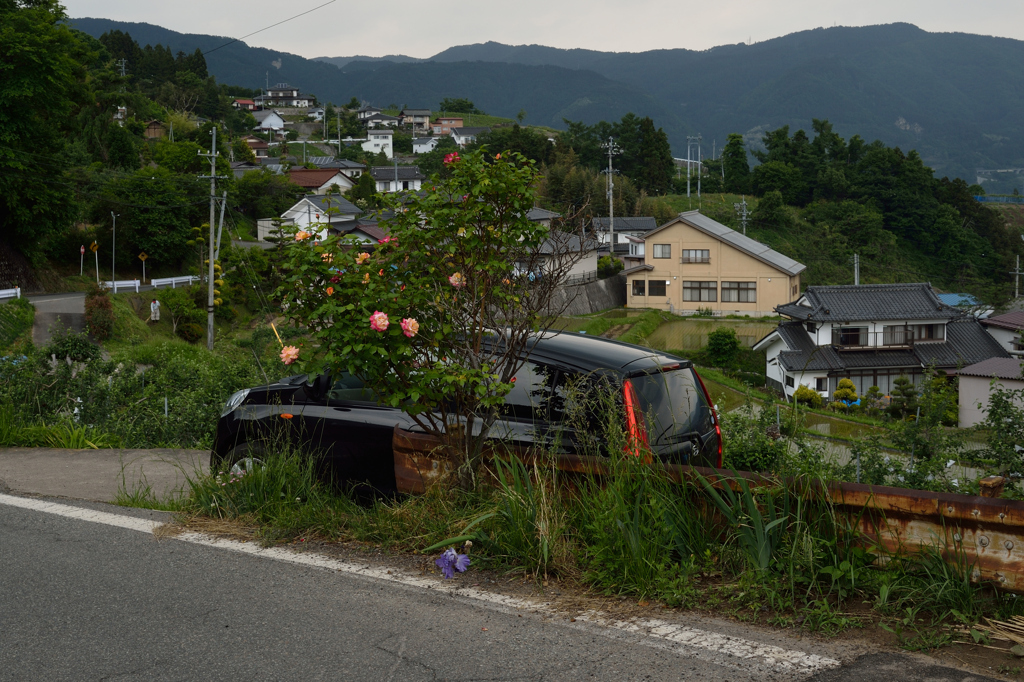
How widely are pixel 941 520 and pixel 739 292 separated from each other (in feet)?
164

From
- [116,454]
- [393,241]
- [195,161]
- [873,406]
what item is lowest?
[873,406]

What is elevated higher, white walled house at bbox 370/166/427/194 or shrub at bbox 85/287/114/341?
white walled house at bbox 370/166/427/194

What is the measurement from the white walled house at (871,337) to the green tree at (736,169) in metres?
48.9

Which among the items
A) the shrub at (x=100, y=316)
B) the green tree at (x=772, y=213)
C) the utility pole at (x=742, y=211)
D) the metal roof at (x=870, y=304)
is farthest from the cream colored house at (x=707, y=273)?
the shrub at (x=100, y=316)

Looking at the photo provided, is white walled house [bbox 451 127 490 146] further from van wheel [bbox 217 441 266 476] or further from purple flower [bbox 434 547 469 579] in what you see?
purple flower [bbox 434 547 469 579]

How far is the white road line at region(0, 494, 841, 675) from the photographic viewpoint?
2850mm

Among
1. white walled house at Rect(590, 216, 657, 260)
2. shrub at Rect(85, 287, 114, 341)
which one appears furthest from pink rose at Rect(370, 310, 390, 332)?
white walled house at Rect(590, 216, 657, 260)

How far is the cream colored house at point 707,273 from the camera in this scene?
50250mm

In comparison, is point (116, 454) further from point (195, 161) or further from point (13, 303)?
point (195, 161)

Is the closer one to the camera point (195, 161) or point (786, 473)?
point (786, 473)

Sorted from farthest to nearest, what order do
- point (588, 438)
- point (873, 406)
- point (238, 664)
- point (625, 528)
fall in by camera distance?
point (873, 406) → point (588, 438) → point (625, 528) → point (238, 664)

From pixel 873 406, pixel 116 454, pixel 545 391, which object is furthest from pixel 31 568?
pixel 873 406

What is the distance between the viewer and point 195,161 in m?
53.9

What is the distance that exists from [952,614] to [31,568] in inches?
171
